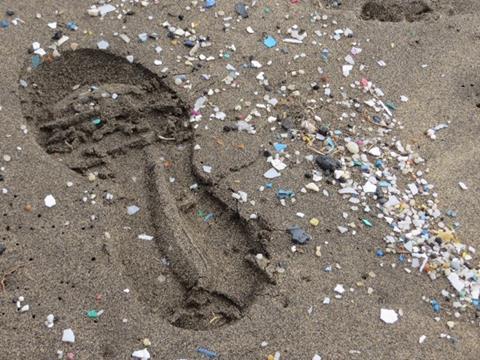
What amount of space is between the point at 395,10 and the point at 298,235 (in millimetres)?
1781

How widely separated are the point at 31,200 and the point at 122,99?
0.69m

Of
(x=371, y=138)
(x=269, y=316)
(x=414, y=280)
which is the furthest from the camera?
(x=371, y=138)

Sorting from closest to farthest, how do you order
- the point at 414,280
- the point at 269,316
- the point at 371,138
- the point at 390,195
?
the point at 269,316
the point at 414,280
the point at 390,195
the point at 371,138

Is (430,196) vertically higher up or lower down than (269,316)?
higher up

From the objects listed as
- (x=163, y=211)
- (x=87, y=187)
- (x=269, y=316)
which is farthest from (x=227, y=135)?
(x=269, y=316)

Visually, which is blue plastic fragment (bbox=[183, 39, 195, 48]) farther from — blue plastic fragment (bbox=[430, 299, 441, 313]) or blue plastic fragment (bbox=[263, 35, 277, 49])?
blue plastic fragment (bbox=[430, 299, 441, 313])

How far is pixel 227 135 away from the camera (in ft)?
9.39

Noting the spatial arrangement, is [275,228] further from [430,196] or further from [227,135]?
[430,196]

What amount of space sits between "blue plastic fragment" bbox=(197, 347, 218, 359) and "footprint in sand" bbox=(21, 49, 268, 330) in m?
0.12

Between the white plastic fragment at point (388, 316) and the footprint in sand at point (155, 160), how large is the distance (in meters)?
0.52

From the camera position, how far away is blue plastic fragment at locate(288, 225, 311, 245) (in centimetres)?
255

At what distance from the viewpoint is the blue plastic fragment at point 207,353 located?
2.27 metres

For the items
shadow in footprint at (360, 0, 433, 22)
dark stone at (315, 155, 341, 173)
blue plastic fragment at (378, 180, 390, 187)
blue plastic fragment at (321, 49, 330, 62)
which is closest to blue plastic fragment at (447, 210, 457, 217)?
blue plastic fragment at (378, 180, 390, 187)

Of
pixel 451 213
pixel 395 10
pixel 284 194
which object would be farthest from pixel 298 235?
pixel 395 10
